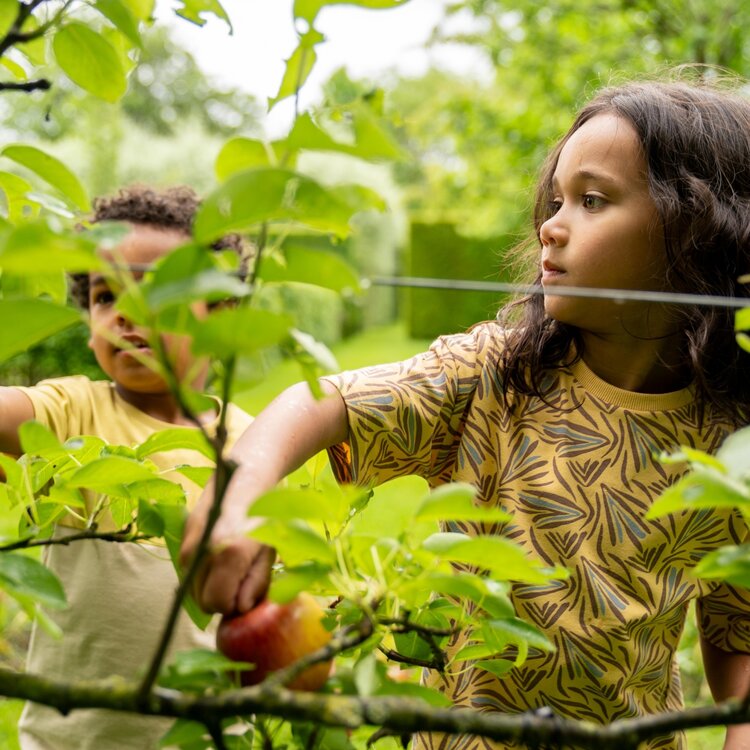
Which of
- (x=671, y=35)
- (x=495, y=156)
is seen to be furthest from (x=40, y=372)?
(x=671, y=35)

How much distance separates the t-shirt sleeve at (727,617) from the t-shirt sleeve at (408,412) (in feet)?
1.44

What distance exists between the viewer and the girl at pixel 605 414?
117cm

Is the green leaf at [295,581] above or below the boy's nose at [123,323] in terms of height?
above

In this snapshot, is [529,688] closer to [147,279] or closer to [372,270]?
[147,279]

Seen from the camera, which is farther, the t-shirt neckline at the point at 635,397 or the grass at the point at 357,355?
the grass at the point at 357,355

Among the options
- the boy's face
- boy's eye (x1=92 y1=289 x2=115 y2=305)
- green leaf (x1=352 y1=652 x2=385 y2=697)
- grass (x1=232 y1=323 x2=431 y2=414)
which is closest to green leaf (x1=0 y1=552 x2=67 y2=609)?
green leaf (x1=352 y1=652 x2=385 y2=697)

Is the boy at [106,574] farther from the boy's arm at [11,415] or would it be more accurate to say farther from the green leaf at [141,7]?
the green leaf at [141,7]

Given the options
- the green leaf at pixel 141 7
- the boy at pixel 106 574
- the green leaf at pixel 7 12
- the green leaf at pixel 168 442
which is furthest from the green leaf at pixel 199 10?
the boy at pixel 106 574

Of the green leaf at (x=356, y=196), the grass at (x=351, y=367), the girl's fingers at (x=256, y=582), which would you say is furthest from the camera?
the grass at (x=351, y=367)

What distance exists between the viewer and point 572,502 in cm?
121

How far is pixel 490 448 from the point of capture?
1.26 m

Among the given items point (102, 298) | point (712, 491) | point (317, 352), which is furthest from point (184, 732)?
point (102, 298)

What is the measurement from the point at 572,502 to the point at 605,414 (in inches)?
→ 5.4

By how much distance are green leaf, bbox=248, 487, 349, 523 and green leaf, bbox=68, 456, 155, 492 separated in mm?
252
